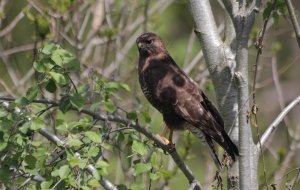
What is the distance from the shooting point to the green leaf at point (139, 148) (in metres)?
4.21

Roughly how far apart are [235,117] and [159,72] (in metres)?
1.48

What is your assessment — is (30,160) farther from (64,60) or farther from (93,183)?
(64,60)

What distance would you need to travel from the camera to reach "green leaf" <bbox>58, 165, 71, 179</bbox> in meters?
3.74

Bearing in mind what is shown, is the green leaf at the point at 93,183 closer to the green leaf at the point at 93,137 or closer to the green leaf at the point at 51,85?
the green leaf at the point at 93,137

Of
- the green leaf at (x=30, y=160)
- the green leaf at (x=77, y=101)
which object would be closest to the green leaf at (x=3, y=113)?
the green leaf at (x=30, y=160)

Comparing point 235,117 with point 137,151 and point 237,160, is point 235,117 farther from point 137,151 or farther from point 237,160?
point 137,151

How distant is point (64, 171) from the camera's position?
3766 millimetres

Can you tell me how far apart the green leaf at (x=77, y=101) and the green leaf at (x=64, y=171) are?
0.43 metres

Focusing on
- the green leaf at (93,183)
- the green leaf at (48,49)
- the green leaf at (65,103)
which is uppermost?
the green leaf at (48,49)

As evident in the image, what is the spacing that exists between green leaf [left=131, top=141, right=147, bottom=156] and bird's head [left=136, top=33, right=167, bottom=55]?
103 inches

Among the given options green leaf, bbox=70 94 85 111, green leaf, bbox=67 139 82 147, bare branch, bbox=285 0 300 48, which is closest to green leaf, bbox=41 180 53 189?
green leaf, bbox=67 139 82 147

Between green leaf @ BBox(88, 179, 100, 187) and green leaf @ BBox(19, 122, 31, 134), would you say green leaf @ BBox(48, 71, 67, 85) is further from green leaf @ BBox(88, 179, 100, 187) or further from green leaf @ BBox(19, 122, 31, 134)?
green leaf @ BBox(88, 179, 100, 187)

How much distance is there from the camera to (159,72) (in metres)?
6.33

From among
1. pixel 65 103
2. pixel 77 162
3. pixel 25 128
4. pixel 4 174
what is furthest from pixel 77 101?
pixel 4 174
